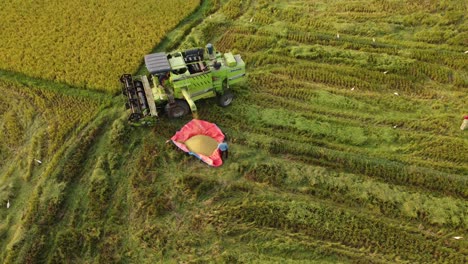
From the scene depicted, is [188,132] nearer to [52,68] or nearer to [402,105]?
[52,68]

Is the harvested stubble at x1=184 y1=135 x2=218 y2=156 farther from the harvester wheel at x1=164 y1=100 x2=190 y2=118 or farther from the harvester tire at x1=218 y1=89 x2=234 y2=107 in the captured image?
the harvester tire at x1=218 y1=89 x2=234 y2=107

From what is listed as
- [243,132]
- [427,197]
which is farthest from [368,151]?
[243,132]

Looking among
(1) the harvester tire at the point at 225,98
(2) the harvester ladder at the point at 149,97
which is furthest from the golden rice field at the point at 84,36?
(1) the harvester tire at the point at 225,98

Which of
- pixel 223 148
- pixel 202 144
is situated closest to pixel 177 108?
pixel 202 144

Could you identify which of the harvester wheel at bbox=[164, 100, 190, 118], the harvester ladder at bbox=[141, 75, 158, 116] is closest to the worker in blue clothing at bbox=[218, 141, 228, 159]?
the harvester wheel at bbox=[164, 100, 190, 118]

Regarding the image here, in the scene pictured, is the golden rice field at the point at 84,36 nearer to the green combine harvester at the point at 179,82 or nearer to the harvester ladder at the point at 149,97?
the harvester ladder at the point at 149,97
